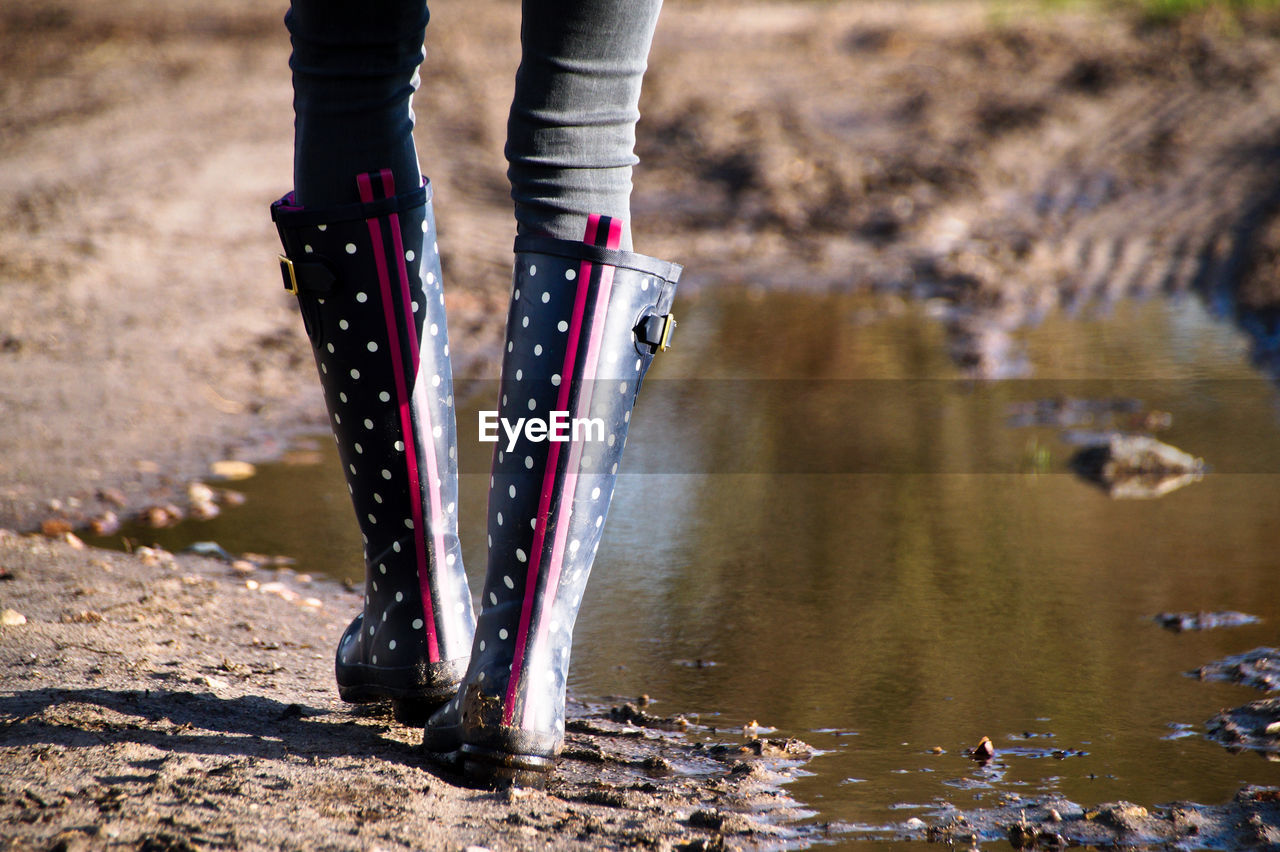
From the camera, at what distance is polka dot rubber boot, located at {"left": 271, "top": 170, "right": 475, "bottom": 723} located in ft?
4.17

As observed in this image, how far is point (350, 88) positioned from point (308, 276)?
7.9 inches

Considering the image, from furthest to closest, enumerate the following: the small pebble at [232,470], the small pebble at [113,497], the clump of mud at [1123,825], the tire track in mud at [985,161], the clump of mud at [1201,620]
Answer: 1. the tire track in mud at [985,161]
2. the small pebble at [232,470]
3. the small pebble at [113,497]
4. the clump of mud at [1201,620]
5. the clump of mud at [1123,825]

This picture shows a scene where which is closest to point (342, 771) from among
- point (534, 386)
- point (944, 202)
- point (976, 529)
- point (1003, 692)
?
point (534, 386)

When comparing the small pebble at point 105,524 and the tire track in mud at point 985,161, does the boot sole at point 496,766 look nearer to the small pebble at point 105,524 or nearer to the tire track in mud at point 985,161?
the small pebble at point 105,524

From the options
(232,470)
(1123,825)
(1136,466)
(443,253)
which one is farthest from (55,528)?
(443,253)

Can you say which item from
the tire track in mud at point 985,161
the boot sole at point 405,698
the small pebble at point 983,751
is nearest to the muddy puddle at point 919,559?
the small pebble at point 983,751

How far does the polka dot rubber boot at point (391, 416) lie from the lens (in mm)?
1271

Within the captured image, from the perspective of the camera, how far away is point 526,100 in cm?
117

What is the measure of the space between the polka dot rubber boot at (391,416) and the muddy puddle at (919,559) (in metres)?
0.28

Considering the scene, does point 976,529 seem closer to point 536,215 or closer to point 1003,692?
point 1003,692

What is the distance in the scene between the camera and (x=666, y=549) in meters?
1.99

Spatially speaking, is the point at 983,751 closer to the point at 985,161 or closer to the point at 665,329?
the point at 665,329

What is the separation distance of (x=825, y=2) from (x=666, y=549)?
7.79 metres

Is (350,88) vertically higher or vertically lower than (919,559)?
higher
